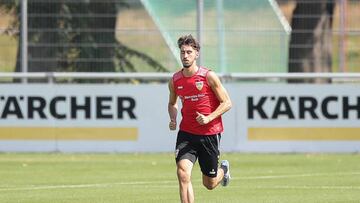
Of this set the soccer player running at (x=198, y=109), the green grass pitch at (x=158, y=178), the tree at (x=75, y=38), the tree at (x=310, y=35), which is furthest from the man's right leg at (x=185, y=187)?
the tree at (x=310, y=35)

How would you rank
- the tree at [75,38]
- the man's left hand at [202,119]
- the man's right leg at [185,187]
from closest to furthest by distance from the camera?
the man's right leg at [185,187]
the man's left hand at [202,119]
the tree at [75,38]

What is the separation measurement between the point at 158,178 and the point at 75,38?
23.7 feet

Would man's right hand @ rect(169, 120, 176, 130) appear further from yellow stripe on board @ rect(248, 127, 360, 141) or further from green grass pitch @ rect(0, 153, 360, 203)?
yellow stripe on board @ rect(248, 127, 360, 141)

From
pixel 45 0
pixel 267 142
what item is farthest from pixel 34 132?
pixel 267 142

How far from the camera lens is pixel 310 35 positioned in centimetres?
2486

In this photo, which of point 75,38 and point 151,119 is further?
point 75,38

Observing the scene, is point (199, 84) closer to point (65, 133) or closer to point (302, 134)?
point (302, 134)

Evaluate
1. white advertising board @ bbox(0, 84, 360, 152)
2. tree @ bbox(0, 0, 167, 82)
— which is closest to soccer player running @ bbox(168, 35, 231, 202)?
white advertising board @ bbox(0, 84, 360, 152)

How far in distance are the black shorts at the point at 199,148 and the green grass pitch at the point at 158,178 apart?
1.34 m

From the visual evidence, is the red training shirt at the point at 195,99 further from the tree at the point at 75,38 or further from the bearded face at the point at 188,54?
the tree at the point at 75,38

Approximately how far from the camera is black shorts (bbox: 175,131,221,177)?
12867 mm

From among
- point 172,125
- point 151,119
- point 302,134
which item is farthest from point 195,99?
point 302,134

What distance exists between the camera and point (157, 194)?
15086 millimetres

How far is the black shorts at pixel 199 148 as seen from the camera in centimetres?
1287
